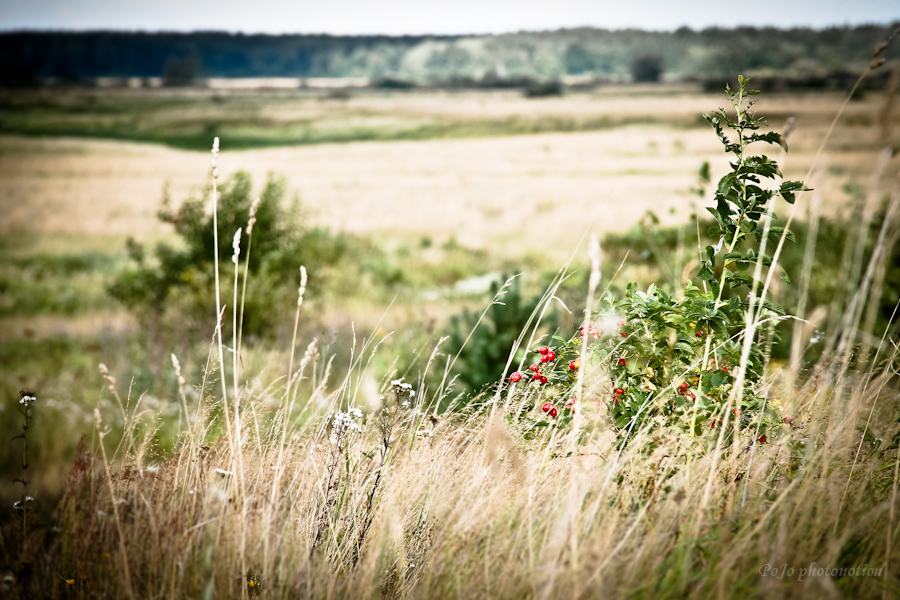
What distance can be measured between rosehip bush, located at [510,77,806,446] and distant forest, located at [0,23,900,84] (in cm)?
8556

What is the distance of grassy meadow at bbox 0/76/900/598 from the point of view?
172 centimetres

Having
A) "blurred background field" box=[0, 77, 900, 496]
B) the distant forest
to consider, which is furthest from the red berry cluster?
the distant forest

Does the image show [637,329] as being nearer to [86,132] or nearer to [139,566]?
[139,566]

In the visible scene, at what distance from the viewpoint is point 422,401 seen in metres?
2.55

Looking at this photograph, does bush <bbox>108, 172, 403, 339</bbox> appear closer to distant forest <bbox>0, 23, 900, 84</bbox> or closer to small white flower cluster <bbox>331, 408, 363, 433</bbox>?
small white flower cluster <bbox>331, 408, 363, 433</bbox>

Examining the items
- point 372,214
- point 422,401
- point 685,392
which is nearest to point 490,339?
point 422,401

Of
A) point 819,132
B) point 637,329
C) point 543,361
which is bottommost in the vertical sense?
point 543,361

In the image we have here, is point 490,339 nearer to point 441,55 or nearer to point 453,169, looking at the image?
point 453,169

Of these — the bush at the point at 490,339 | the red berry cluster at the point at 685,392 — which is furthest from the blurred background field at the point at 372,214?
the red berry cluster at the point at 685,392

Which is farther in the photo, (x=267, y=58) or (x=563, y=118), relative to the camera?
(x=267, y=58)

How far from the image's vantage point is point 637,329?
2.22m

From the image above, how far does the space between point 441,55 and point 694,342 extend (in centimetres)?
11848

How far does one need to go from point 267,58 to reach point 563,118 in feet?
279

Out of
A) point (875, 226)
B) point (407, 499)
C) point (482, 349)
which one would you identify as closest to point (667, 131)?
point (875, 226)
